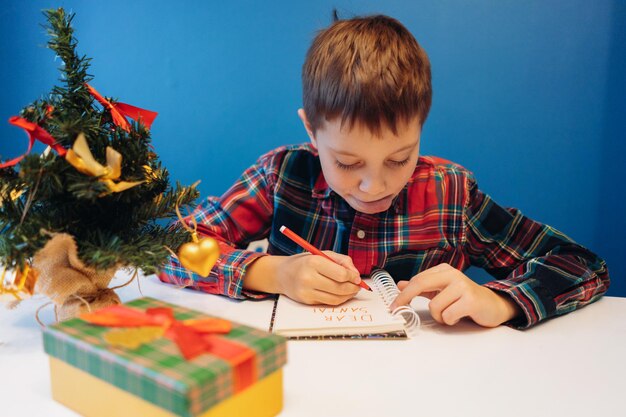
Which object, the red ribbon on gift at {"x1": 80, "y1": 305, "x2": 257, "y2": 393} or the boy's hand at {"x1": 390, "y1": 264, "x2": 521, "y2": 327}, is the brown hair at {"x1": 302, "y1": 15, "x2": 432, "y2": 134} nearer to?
the boy's hand at {"x1": 390, "y1": 264, "x2": 521, "y2": 327}

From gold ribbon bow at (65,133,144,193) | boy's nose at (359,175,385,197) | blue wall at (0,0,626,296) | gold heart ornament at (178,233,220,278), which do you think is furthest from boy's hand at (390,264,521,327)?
blue wall at (0,0,626,296)

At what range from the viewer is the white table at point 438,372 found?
509mm

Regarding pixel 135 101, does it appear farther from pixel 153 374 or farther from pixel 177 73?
pixel 153 374

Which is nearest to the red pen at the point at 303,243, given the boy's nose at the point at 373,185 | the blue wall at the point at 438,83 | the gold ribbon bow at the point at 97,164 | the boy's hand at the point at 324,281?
the boy's hand at the point at 324,281

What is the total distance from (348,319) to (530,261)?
374mm

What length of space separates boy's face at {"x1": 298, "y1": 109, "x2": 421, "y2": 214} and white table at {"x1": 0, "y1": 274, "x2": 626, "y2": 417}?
20 cm

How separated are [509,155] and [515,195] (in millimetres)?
105

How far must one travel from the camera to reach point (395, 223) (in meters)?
0.96

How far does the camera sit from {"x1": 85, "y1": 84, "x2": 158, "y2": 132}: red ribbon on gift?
0.66 metres

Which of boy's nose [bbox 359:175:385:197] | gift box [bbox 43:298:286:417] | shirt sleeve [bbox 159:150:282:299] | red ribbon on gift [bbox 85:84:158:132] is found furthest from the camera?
shirt sleeve [bbox 159:150:282:299]

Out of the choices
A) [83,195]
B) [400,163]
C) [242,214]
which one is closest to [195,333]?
[83,195]

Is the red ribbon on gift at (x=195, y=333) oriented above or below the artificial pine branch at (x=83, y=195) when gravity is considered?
→ below

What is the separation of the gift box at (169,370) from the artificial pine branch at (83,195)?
0.37 ft

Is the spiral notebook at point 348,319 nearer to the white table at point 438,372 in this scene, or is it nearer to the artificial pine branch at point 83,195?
the white table at point 438,372
